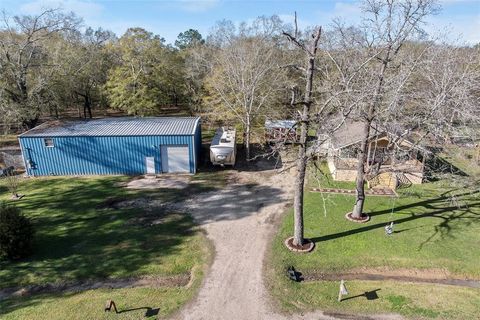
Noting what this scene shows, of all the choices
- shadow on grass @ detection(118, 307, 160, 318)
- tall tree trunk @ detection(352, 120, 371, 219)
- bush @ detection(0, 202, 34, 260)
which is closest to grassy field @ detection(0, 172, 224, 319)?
shadow on grass @ detection(118, 307, 160, 318)

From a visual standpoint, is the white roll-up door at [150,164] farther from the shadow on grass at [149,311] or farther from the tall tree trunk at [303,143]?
the shadow on grass at [149,311]

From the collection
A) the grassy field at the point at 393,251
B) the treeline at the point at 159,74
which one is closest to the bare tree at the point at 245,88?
the treeline at the point at 159,74

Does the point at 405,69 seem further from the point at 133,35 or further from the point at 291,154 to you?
the point at 133,35

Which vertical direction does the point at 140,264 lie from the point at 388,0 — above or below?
below

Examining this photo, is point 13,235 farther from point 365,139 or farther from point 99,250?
point 365,139

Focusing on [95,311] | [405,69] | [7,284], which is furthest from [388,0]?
[7,284]

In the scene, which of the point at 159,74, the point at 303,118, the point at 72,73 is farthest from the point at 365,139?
the point at 72,73
